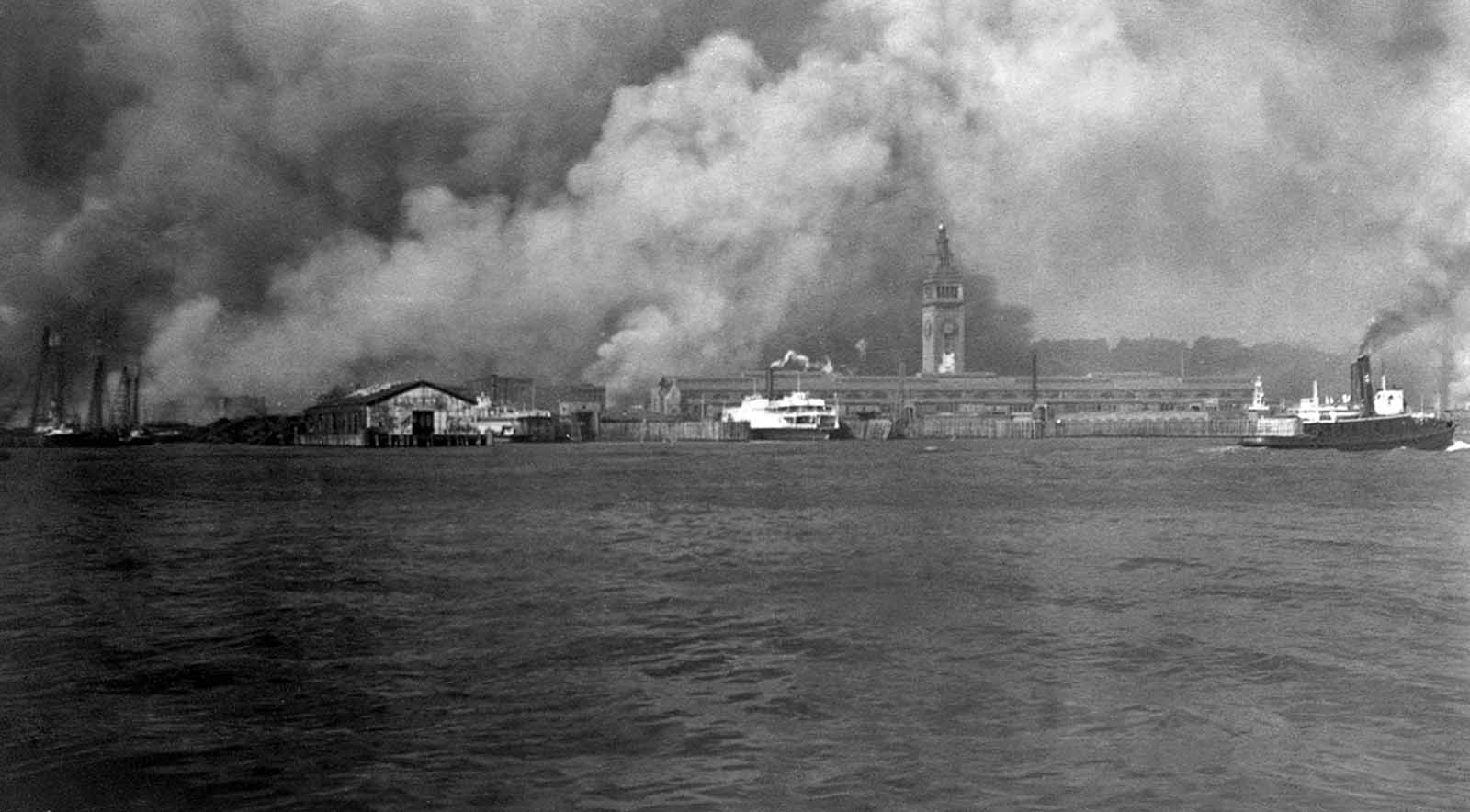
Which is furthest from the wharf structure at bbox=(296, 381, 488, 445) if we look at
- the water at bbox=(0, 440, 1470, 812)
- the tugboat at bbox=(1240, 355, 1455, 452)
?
the tugboat at bbox=(1240, 355, 1455, 452)

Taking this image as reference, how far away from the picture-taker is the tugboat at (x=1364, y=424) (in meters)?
21.9

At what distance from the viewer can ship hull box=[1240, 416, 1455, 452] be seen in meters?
21.8

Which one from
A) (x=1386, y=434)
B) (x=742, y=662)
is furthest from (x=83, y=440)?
(x=742, y=662)

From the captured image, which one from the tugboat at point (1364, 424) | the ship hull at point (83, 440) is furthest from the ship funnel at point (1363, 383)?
the ship hull at point (83, 440)

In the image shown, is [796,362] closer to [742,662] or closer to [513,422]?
[513,422]

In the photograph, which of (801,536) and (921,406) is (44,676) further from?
(921,406)

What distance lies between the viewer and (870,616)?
5301 mm

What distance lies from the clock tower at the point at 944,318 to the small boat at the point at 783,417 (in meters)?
3.75

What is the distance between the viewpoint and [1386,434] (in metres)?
21.9

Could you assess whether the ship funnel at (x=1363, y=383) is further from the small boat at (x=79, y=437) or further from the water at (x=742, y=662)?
the small boat at (x=79, y=437)

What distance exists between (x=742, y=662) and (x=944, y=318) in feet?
83.0

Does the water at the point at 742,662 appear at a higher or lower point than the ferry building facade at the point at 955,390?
lower

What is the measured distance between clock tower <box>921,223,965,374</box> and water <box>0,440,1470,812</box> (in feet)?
46.3

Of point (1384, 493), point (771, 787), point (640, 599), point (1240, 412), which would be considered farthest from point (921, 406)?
point (771, 787)
